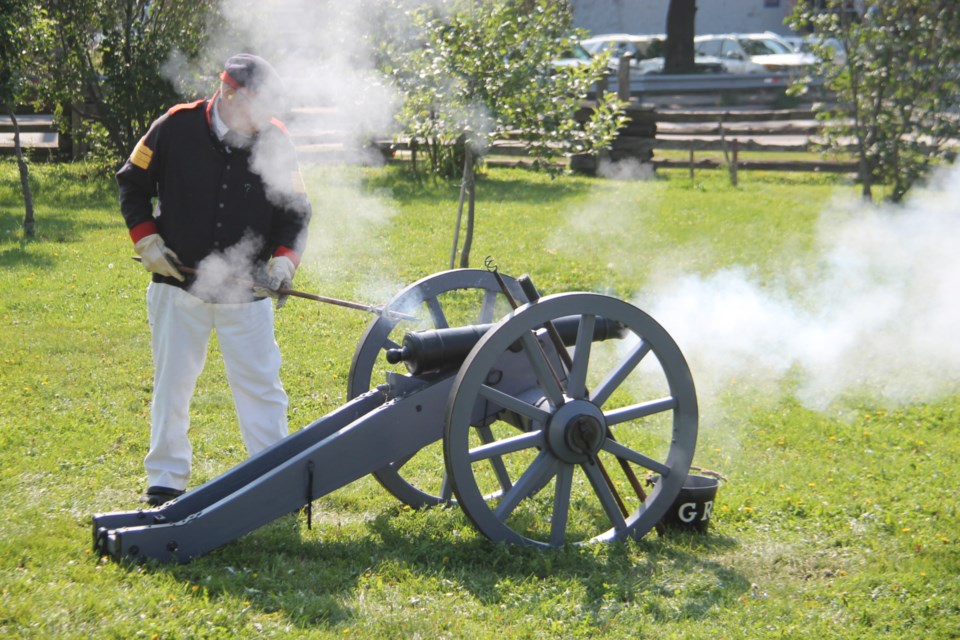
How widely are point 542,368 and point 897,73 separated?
11861 mm

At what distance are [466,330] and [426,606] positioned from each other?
115cm

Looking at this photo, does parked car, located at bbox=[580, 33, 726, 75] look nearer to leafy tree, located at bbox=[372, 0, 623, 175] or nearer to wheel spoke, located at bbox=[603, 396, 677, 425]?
leafy tree, located at bbox=[372, 0, 623, 175]

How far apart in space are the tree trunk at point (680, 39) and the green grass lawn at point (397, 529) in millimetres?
18962

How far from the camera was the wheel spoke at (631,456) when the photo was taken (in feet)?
15.0

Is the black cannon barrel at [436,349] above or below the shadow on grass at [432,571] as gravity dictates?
A: above

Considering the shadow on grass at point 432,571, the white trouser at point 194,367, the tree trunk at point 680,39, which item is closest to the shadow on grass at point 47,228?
the white trouser at point 194,367

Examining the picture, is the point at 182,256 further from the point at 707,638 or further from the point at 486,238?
the point at 486,238

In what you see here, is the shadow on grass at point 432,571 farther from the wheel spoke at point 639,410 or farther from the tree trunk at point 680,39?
the tree trunk at point 680,39

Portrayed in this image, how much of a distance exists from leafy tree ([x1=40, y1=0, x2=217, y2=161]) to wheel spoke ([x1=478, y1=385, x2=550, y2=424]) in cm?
1039

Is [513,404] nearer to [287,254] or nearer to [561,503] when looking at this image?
[561,503]

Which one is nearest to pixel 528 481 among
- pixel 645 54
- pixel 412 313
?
pixel 412 313

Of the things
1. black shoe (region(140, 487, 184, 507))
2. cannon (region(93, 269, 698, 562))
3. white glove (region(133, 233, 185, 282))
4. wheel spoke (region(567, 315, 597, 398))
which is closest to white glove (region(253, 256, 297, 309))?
white glove (region(133, 233, 185, 282))

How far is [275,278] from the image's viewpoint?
4.73m

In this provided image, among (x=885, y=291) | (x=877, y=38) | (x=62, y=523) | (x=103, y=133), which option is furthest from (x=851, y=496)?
(x=103, y=133)
